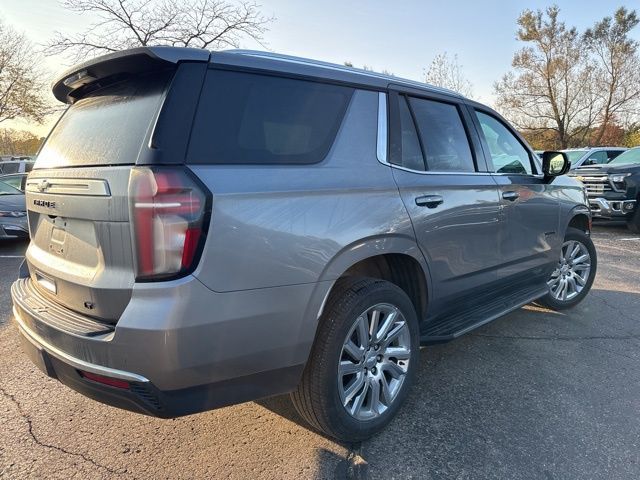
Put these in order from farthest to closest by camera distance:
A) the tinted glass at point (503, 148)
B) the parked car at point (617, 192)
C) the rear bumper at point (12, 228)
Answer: the parked car at point (617, 192) → the rear bumper at point (12, 228) → the tinted glass at point (503, 148)

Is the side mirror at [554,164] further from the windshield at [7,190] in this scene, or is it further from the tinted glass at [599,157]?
the tinted glass at [599,157]

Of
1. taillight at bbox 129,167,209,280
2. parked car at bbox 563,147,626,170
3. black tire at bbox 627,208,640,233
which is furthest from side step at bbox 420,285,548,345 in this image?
parked car at bbox 563,147,626,170

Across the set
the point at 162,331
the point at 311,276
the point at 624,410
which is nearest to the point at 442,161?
the point at 311,276

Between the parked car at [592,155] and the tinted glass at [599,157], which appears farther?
the tinted glass at [599,157]

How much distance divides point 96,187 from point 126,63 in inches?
23.6

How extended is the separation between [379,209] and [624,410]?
6.74 ft

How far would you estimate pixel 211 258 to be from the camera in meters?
1.78

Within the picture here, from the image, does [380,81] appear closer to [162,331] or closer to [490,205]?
[490,205]

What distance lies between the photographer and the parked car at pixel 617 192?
31.2ft

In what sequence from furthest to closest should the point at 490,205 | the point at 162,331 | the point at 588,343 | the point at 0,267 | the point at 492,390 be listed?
the point at 0,267, the point at 588,343, the point at 490,205, the point at 492,390, the point at 162,331

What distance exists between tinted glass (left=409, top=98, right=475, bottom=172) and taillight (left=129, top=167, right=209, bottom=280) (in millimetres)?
1708

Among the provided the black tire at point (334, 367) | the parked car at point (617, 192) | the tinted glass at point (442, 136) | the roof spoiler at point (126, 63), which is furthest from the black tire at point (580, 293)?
the parked car at point (617, 192)

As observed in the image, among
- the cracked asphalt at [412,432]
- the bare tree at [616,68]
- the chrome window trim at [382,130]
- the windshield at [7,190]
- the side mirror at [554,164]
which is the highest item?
the bare tree at [616,68]

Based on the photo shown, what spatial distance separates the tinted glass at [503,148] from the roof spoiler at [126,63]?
8.04 feet
